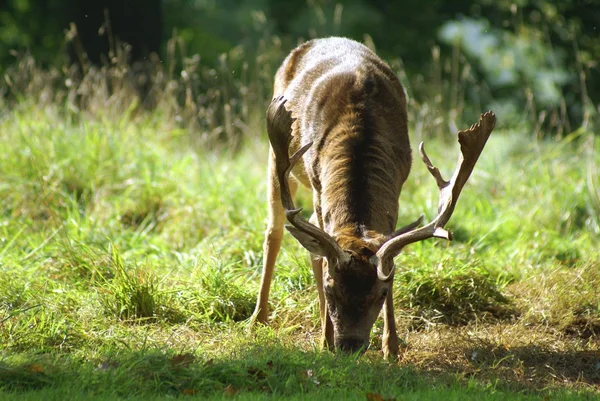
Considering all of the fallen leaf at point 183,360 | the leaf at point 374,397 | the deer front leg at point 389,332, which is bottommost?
the deer front leg at point 389,332

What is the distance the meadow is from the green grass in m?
0.02

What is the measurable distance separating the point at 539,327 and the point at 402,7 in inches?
548

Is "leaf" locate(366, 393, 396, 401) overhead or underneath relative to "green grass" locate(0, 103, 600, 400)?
overhead

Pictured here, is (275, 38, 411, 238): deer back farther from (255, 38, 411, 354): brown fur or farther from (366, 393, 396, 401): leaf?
(366, 393, 396, 401): leaf

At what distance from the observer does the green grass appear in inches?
224

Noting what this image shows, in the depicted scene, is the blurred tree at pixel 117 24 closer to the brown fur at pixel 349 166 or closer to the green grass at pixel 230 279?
the green grass at pixel 230 279

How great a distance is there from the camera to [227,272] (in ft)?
25.9

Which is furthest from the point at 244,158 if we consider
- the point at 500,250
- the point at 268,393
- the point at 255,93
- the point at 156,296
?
the point at 268,393

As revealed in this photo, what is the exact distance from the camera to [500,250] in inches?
344

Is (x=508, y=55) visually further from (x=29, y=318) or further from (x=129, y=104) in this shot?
(x=29, y=318)

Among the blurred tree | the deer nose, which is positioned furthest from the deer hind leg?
the blurred tree

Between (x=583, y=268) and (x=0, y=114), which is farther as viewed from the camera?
(x=0, y=114)

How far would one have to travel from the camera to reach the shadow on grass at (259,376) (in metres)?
5.41

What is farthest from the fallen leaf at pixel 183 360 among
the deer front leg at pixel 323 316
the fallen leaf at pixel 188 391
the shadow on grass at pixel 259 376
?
the deer front leg at pixel 323 316
